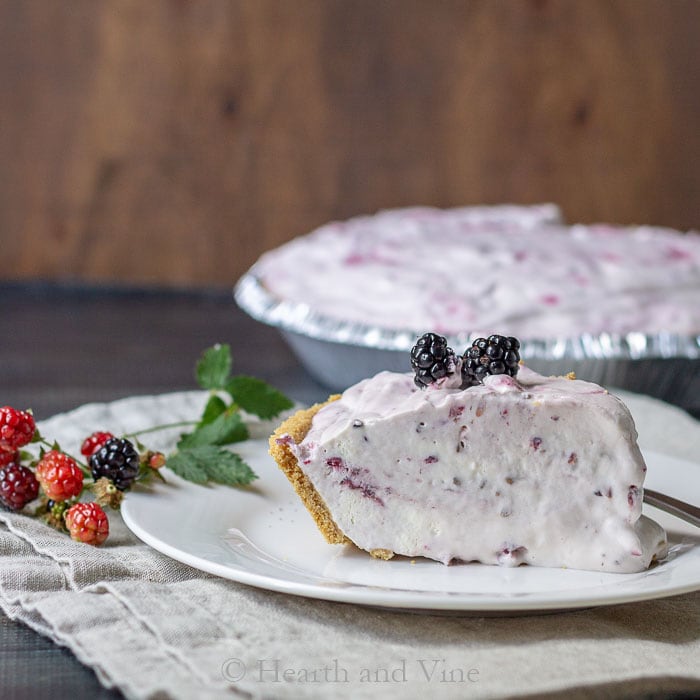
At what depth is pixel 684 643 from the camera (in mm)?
1387

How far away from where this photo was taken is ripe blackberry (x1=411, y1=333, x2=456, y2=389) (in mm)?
1586

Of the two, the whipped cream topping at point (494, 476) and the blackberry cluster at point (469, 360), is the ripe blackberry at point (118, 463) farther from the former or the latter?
the blackberry cluster at point (469, 360)

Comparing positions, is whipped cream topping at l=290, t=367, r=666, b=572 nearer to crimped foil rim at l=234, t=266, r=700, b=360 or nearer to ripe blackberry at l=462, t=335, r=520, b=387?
ripe blackberry at l=462, t=335, r=520, b=387

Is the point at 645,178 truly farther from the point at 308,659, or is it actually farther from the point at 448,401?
the point at 308,659

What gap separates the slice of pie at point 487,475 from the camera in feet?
5.00

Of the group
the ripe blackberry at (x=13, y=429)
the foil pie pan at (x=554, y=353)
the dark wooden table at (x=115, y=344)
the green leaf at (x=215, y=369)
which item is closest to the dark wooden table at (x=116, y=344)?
the dark wooden table at (x=115, y=344)

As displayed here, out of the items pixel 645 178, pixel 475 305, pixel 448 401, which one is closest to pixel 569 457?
pixel 448 401

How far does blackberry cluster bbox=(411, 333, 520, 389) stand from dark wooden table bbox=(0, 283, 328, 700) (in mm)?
1212

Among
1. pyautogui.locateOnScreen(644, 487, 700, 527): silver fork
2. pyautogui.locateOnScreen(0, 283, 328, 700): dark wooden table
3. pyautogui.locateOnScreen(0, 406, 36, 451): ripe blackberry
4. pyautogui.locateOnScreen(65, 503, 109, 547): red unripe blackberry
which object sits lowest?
pyautogui.locateOnScreen(0, 283, 328, 700): dark wooden table

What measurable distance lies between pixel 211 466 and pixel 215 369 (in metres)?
0.29

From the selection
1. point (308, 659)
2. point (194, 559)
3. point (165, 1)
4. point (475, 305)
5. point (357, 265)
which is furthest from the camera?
point (165, 1)

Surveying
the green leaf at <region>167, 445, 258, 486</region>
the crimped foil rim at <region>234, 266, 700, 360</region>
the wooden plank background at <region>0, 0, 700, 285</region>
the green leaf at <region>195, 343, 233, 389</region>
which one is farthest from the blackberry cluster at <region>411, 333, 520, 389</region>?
the wooden plank background at <region>0, 0, 700, 285</region>

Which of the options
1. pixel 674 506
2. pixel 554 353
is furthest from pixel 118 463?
pixel 554 353

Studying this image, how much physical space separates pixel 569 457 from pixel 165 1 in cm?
307
